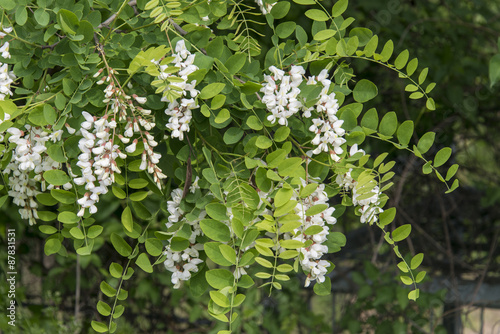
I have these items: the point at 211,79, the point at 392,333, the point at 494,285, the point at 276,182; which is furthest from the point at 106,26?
the point at 494,285

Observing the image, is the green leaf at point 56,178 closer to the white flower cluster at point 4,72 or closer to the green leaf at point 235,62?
the white flower cluster at point 4,72

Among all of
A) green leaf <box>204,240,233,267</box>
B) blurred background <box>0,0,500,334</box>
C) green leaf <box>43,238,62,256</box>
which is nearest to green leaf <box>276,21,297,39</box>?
green leaf <box>204,240,233,267</box>

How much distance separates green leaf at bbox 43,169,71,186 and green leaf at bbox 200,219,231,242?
21 cm

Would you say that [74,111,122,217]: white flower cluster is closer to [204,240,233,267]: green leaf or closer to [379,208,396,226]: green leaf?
[204,240,233,267]: green leaf

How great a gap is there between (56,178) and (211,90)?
0.80 ft

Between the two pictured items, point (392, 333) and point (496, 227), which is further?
point (496, 227)

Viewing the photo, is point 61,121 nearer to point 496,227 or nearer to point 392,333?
point 392,333

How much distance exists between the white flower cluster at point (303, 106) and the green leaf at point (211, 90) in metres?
0.06

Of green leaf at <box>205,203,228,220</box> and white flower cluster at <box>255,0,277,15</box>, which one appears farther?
white flower cluster at <box>255,0,277,15</box>

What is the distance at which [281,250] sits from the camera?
682 mm

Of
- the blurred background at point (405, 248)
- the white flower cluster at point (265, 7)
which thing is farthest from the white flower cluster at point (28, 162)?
the blurred background at point (405, 248)

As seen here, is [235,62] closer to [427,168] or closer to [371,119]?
[371,119]

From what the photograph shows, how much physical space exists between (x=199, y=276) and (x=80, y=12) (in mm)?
391

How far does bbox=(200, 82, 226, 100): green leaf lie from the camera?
64 centimetres
